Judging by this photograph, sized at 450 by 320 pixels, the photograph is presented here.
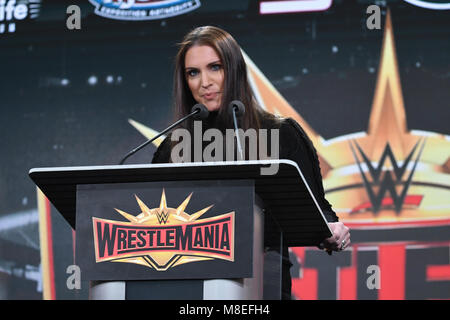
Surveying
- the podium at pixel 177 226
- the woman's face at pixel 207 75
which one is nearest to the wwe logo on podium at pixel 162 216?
the podium at pixel 177 226

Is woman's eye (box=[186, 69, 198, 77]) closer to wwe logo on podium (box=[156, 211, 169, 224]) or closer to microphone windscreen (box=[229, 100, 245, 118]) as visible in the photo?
microphone windscreen (box=[229, 100, 245, 118])

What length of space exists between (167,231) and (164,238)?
2 centimetres

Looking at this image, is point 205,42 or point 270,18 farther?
point 270,18

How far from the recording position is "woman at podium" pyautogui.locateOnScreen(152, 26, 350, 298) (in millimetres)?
2445

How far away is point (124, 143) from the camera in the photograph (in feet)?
15.1

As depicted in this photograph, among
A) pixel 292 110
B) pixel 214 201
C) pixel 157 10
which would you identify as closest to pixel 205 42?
pixel 214 201

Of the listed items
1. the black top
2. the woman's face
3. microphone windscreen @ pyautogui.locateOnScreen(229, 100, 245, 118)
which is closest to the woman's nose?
the woman's face

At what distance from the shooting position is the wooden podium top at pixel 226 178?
169cm

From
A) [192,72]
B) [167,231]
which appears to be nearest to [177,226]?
[167,231]

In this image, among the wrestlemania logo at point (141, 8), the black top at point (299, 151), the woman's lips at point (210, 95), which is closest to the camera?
the black top at point (299, 151)

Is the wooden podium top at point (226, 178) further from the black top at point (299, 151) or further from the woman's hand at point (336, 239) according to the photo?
the black top at point (299, 151)

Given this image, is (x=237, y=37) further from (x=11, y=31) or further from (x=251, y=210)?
(x=251, y=210)

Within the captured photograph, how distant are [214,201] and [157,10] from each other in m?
3.15

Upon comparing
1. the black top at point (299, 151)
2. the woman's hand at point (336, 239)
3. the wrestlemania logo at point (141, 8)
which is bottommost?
the woman's hand at point (336, 239)
